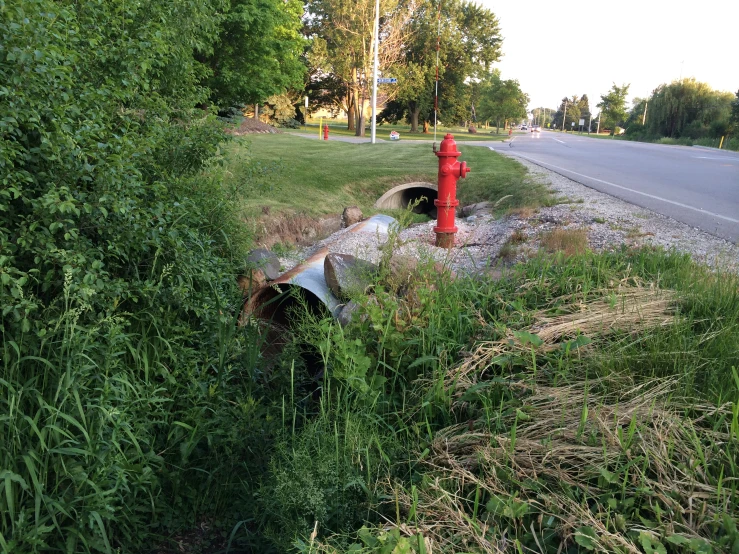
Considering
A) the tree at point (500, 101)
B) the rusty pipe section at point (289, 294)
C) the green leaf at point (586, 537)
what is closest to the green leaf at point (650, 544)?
the green leaf at point (586, 537)

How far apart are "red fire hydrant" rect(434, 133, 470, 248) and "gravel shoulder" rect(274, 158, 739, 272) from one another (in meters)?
0.18

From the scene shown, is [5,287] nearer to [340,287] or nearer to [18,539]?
[18,539]

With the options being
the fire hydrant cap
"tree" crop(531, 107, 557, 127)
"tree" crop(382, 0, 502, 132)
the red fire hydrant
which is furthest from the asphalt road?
"tree" crop(531, 107, 557, 127)

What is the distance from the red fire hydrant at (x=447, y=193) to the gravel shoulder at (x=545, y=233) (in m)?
0.18

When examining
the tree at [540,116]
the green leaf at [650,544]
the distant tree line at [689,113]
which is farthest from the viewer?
the tree at [540,116]

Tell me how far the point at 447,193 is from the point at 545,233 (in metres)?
1.27

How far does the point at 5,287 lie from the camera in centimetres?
292

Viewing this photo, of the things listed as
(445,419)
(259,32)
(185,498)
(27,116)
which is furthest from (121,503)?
(259,32)

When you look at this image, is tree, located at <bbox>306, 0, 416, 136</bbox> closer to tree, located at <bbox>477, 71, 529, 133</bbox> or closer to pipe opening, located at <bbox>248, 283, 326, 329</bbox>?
tree, located at <bbox>477, 71, 529, 133</bbox>

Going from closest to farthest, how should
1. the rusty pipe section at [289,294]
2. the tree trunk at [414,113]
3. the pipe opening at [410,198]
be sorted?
the rusty pipe section at [289,294] < the pipe opening at [410,198] < the tree trunk at [414,113]

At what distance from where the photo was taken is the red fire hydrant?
6.79m

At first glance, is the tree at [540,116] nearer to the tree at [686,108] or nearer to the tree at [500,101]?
the tree at [500,101]

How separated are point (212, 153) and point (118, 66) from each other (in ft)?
2.88

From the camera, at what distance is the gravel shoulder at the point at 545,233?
5.37 metres
